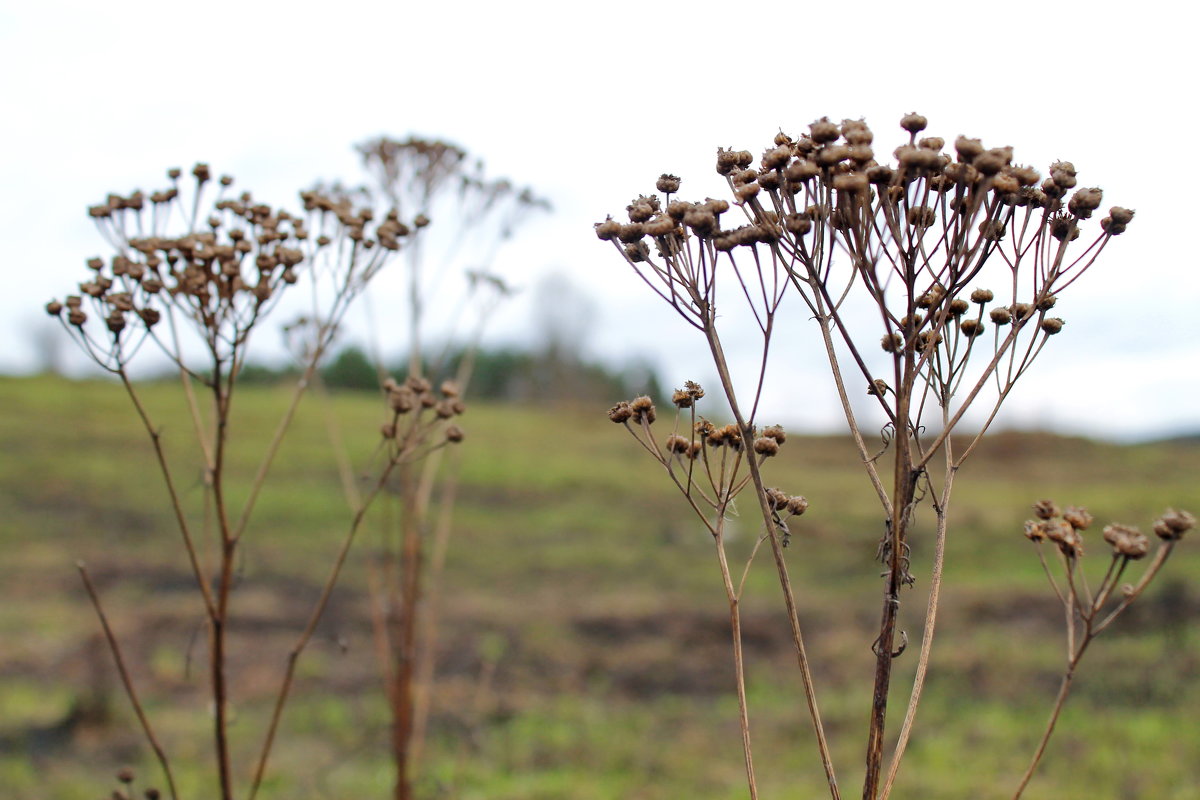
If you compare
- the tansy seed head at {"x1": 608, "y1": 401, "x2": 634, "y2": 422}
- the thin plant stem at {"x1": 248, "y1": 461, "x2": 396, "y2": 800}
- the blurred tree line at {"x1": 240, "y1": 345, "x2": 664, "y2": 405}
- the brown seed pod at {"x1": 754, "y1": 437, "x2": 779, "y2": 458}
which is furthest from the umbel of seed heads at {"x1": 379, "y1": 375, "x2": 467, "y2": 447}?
the blurred tree line at {"x1": 240, "y1": 345, "x2": 664, "y2": 405}

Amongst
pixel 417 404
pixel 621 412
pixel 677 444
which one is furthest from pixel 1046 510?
pixel 417 404

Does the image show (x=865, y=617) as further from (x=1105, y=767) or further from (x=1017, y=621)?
(x=1105, y=767)

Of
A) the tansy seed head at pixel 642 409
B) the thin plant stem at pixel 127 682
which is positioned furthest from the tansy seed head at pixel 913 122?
the thin plant stem at pixel 127 682

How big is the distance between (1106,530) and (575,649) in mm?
10346

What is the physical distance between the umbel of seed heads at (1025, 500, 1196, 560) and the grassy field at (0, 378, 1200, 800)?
Result: 78.9 inches

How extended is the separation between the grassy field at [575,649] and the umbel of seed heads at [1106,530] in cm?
200

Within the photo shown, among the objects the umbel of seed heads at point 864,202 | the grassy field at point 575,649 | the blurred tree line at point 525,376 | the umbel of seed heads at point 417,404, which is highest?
the umbel of seed heads at point 864,202

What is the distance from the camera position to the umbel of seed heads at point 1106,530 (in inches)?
57.2

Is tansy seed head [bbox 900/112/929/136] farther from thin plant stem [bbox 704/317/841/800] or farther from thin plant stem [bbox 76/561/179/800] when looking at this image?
thin plant stem [bbox 76/561/179/800]

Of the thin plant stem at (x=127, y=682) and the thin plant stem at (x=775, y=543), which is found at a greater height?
the thin plant stem at (x=775, y=543)

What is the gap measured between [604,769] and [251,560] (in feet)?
28.7

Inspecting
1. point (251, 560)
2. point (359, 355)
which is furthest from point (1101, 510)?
point (359, 355)

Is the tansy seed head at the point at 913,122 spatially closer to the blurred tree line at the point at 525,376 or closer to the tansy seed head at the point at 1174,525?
the tansy seed head at the point at 1174,525

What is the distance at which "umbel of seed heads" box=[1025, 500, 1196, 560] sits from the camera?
1.45m
